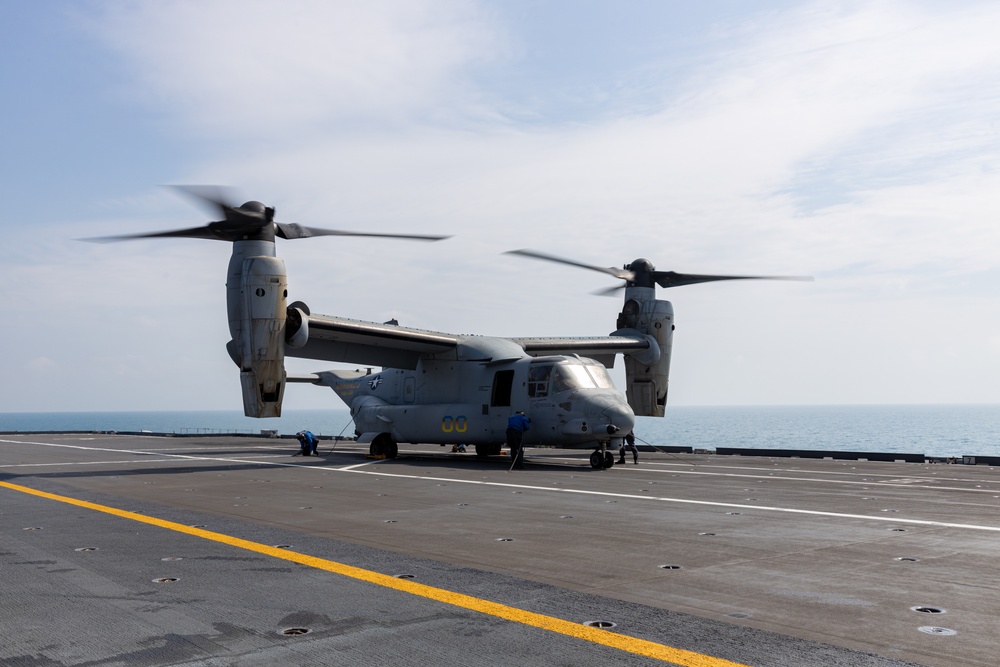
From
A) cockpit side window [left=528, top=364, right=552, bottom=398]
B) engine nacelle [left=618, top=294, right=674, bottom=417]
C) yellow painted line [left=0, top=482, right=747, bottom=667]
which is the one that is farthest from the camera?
engine nacelle [left=618, top=294, right=674, bottom=417]

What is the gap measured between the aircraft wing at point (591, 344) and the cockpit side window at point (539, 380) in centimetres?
526

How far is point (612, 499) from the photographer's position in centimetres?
1427

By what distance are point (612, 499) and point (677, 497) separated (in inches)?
48.5

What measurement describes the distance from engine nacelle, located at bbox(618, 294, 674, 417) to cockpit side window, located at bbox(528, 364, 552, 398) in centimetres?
750

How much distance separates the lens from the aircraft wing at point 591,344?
2897 cm

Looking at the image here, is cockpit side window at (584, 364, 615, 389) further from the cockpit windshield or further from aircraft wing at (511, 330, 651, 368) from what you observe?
aircraft wing at (511, 330, 651, 368)

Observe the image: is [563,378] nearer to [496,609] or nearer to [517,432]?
[517,432]

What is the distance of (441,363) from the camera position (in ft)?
85.9

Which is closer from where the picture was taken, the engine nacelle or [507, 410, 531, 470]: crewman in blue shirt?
[507, 410, 531, 470]: crewman in blue shirt

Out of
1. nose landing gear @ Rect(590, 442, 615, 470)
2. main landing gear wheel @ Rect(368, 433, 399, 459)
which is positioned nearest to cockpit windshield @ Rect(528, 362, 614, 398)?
nose landing gear @ Rect(590, 442, 615, 470)

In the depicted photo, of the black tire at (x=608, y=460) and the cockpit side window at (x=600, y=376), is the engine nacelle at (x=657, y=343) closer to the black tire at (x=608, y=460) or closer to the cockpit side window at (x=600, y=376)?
the cockpit side window at (x=600, y=376)

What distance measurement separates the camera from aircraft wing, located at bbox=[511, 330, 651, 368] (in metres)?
29.0

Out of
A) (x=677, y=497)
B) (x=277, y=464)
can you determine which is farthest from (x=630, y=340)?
(x=677, y=497)

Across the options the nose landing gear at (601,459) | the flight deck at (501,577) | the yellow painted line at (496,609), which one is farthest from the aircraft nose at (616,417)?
the yellow painted line at (496,609)
